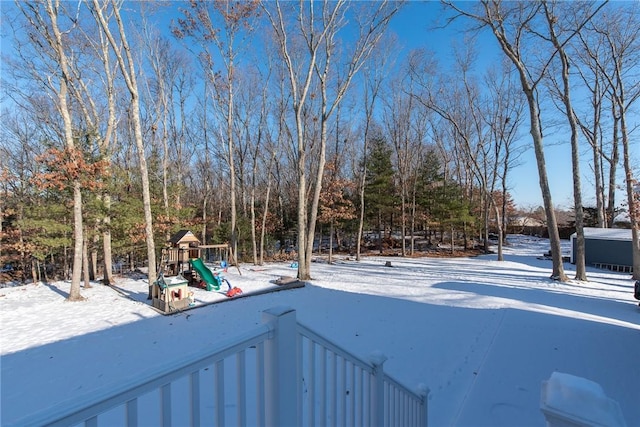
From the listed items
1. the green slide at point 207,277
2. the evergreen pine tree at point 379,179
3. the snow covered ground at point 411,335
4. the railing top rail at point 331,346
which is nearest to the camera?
the railing top rail at point 331,346

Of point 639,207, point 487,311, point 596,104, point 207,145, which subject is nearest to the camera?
point 487,311

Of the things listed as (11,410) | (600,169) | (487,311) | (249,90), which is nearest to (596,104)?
(600,169)

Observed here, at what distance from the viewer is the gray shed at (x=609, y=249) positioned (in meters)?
12.1

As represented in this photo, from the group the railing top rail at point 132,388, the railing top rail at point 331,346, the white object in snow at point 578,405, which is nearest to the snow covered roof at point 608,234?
the railing top rail at point 331,346

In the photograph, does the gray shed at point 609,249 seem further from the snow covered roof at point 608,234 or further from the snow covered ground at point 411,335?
the snow covered ground at point 411,335

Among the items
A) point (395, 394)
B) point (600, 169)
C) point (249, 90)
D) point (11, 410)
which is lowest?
point (11, 410)

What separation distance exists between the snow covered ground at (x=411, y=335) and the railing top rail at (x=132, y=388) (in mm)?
866

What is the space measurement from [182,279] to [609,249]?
16544 millimetres

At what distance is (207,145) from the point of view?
1658cm

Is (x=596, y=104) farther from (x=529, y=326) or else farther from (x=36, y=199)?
(x=36, y=199)

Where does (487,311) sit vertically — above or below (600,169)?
below

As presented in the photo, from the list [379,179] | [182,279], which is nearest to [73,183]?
[182,279]

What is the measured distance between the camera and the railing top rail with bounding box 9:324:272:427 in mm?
663

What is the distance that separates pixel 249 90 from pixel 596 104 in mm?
16767
